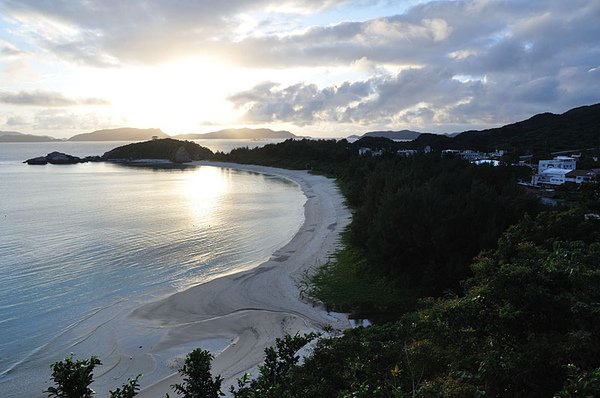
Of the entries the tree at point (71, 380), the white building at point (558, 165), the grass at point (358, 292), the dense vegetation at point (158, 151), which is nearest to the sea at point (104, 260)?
the grass at point (358, 292)

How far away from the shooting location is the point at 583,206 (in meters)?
19.1

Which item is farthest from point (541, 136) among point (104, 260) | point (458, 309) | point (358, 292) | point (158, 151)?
point (458, 309)

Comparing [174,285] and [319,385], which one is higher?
[319,385]

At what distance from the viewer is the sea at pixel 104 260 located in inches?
655

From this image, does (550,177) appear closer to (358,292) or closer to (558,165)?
(558,165)

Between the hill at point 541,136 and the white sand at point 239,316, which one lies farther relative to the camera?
the hill at point 541,136

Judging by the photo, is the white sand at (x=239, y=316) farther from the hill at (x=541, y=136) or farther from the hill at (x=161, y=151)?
the hill at (x=161, y=151)

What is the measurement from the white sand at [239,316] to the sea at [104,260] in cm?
123

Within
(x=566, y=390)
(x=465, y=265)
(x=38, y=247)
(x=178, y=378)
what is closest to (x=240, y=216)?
(x=38, y=247)

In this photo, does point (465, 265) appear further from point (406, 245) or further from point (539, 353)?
point (539, 353)

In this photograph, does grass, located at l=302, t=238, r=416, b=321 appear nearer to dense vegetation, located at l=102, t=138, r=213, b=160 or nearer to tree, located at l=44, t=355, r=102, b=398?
tree, located at l=44, t=355, r=102, b=398

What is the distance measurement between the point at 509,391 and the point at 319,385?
3.41 metres

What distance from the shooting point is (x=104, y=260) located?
93.4ft

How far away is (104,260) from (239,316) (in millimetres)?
13763
